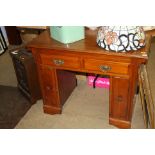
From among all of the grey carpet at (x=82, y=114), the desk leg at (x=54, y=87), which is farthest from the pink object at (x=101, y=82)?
the desk leg at (x=54, y=87)

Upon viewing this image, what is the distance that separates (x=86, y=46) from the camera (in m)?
1.57

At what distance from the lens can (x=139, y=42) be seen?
1.44m

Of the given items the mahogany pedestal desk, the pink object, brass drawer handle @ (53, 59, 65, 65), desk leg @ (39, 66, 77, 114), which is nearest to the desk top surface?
the mahogany pedestal desk

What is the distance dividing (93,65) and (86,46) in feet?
0.48

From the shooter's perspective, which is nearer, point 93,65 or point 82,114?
point 93,65

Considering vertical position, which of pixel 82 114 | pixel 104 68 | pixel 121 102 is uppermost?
pixel 104 68

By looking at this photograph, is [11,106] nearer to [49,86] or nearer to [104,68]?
[49,86]

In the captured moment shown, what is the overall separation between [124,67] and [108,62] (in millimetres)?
115

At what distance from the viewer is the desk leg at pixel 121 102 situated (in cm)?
161

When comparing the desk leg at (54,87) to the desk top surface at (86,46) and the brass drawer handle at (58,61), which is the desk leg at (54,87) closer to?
the brass drawer handle at (58,61)

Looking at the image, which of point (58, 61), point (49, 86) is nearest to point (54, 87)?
point (49, 86)

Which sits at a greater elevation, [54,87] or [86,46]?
[86,46]

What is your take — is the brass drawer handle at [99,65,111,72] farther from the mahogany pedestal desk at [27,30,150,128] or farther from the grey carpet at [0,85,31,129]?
the grey carpet at [0,85,31,129]
